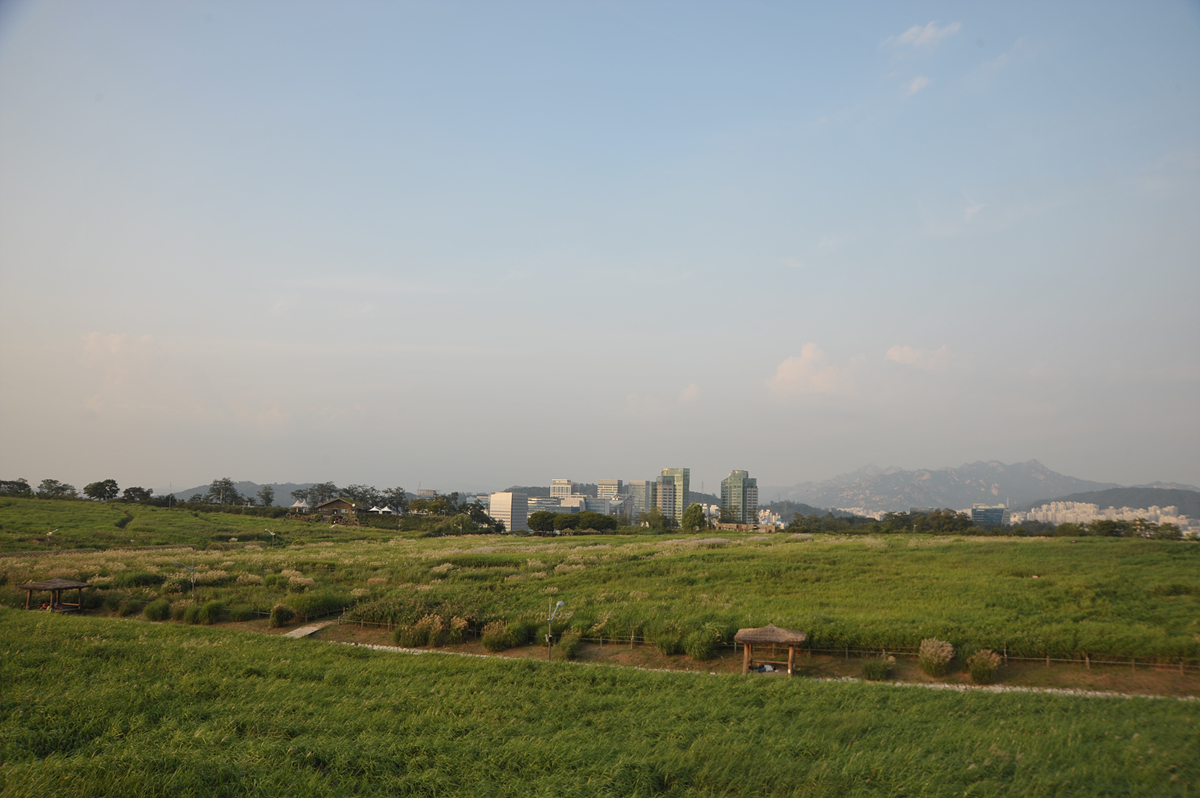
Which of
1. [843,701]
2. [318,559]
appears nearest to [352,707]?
[843,701]

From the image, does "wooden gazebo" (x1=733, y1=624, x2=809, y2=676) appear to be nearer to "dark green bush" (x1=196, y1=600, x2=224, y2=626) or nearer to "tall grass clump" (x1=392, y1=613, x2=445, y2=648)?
"tall grass clump" (x1=392, y1=613, x2=445, y2=648)

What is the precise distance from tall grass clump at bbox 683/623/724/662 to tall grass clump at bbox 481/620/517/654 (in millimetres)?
6895

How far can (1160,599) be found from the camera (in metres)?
23.2

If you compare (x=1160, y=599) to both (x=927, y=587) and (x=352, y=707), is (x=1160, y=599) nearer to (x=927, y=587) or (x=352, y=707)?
(x=927, y=587)

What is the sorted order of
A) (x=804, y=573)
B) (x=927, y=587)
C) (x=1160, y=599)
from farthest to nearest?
(x=804, y=573), (x=927, y=587), (x=1160, y=599)

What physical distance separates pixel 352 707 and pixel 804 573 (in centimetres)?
2674

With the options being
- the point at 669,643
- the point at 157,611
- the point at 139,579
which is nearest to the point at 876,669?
the point at 669,643

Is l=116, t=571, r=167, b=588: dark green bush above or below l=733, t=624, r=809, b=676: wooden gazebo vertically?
below

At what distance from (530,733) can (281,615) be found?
63.2 ft

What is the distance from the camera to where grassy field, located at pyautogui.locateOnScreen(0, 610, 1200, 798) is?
9992 millimetres

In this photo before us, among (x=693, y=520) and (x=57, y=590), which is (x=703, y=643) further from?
(x=693, y=520)

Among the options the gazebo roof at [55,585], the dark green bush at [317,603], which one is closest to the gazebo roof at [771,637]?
the dark green bush at [317,603]

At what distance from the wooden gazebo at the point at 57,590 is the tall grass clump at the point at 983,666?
38666mm

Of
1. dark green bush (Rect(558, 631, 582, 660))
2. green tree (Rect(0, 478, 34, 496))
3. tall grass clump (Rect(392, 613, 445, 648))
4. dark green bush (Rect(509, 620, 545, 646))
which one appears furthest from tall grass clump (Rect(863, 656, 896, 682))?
green tree (Rect(0, 478, 34, 496))
